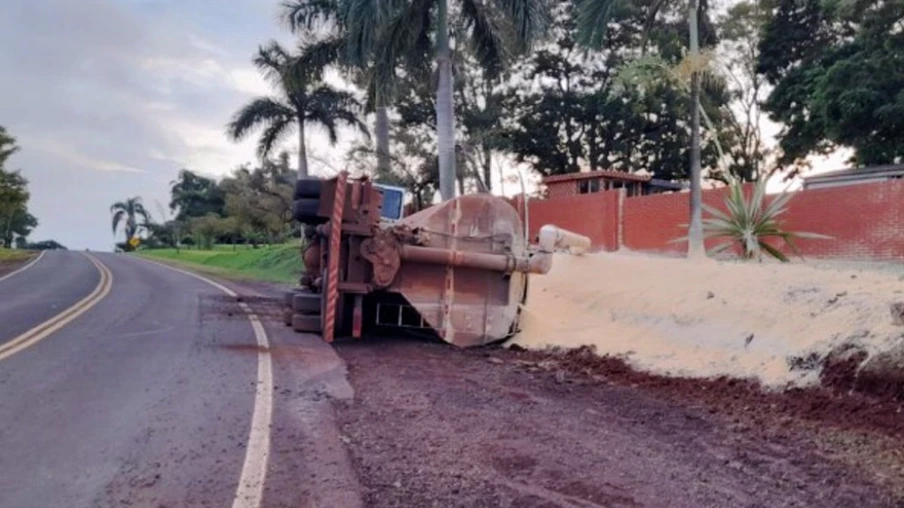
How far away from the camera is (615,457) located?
539cm

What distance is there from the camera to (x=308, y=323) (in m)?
11.5

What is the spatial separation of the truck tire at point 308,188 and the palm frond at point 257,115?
25.8 metres

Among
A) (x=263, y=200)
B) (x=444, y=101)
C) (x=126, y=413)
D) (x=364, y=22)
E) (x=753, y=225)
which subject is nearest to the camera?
(x=126, y=413)

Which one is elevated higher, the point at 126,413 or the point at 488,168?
the point at 488,168

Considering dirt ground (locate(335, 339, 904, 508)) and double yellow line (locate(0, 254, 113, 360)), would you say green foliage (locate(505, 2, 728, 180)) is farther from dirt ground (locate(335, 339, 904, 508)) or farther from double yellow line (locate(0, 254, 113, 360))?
dirt ground (locate(335, 339, 904, 508))

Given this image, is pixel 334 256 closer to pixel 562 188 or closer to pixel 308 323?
pixel 308 323

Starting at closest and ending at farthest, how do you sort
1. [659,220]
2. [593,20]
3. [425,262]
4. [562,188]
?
[425,262] < [593,20] < [659,220] < [562,188]

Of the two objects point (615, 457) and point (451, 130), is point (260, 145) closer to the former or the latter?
point (451, 130)

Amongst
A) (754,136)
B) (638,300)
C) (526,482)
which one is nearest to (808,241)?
(638,300)

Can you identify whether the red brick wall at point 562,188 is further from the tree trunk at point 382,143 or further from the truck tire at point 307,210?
the truck tire at point 307,210

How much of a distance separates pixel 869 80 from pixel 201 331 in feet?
70.7

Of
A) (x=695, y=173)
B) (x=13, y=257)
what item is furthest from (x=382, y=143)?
(x=13, y=257)

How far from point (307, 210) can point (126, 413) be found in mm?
5273

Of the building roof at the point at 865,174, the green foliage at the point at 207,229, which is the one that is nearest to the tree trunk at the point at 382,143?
the building roof at the point at 865,174
